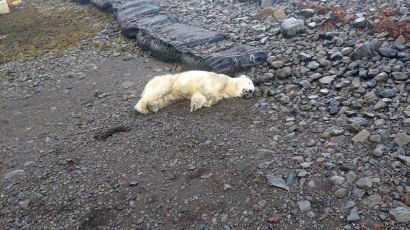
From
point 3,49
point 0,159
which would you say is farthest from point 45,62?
point 0,159

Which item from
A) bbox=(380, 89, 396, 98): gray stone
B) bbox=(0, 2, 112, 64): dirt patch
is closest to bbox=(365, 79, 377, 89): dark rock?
bbox=(380, 89, 396, 98): gray stone

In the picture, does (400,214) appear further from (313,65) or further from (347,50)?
(347,50)

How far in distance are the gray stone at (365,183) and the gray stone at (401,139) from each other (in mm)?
824

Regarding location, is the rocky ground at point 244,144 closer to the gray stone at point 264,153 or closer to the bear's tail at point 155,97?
the gray stone at point 264,153

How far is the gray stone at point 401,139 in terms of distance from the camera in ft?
15.0

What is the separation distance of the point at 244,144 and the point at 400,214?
2194 mm

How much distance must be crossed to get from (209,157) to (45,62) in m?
7.23

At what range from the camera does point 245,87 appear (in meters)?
6.56

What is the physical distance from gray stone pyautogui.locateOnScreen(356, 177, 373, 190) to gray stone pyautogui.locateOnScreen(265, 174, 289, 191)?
→ 810 millimetres

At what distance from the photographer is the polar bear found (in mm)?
6441

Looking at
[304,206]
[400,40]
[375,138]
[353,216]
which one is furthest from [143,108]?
[400,40]

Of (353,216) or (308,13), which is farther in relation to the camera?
(308,13)

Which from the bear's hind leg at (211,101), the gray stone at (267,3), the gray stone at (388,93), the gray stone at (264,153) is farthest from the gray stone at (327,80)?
the gray stone at (267,3)

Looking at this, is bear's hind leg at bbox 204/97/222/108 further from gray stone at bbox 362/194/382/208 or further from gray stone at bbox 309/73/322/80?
gray stone at bbox 362/194/382/208
